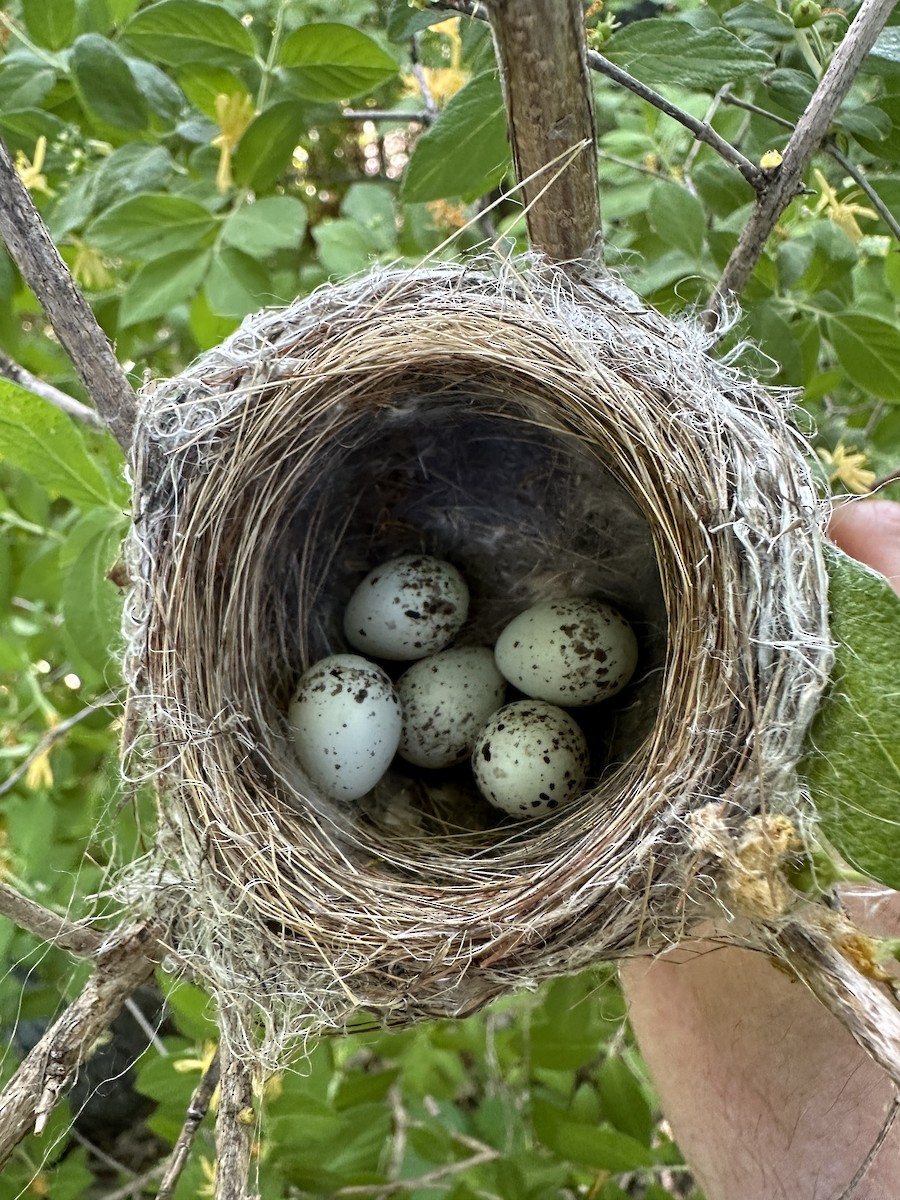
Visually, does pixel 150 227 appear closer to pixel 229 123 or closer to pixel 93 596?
pixel 229 123

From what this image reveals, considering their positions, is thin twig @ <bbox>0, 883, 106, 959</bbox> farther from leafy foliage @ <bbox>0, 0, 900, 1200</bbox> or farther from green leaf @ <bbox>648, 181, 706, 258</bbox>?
green leaf @ <bbox>648, 181, 706, 258</bbox>

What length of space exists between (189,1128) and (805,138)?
1016 millimetres

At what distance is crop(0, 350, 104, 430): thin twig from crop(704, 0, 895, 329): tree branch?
0.70m

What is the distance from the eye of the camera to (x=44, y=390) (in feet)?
3.40

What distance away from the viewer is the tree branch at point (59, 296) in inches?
27.7

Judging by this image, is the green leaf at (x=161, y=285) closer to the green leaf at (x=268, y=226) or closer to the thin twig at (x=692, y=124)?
the green leaf at (x=268, y=226)

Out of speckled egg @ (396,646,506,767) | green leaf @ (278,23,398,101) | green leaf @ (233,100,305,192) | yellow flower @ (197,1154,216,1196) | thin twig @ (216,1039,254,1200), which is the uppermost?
green leaf @ (278,23,398,101)

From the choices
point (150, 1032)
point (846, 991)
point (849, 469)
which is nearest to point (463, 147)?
point (849, 469)

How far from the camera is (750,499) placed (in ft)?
2.59

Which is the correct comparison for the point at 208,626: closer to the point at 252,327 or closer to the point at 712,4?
the point at 252,327

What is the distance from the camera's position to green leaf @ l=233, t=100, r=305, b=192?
0.99 meters

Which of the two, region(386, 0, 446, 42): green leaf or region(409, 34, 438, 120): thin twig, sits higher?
region(386, 0, 446, 42): green leaf

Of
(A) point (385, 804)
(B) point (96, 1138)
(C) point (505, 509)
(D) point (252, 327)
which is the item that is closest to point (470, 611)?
(C) point (505, 509)

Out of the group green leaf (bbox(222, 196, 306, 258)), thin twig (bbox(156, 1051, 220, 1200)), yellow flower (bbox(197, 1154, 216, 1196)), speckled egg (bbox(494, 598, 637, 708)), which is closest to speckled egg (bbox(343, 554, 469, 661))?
speckled egg (bbox(494, 598, 637, 708))
